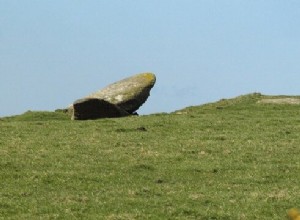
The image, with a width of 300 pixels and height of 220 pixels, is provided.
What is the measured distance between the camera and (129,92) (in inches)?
1978

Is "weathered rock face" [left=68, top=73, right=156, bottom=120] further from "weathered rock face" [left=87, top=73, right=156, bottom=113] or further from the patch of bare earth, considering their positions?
the patch of bare earth

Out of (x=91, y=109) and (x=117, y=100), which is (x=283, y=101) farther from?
(x=91, y=109)

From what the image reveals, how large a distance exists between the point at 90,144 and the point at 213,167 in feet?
24.6

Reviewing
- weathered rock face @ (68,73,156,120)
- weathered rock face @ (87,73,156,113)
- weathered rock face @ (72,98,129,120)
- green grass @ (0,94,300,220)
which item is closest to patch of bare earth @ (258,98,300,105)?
green grass @ (0,94,300,220)

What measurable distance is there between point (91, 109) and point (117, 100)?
4.53 meters

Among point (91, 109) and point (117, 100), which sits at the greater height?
point (117, 100)

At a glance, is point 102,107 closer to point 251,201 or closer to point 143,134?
point 143,134

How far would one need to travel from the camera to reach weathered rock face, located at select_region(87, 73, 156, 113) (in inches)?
1935

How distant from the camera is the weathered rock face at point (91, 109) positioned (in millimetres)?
44344

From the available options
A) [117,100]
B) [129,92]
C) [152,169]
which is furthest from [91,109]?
[152,169]

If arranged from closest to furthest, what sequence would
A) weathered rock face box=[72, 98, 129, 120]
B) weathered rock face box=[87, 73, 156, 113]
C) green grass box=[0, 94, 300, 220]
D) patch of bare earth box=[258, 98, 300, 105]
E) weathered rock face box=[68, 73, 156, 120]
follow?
green grass box=[0, 94, 300, 220]
weathered rock face box=[72, 98, 129, 120]
weathered rock face box=[68, 73, 156, 120]
patch of bare earth box=[258, 98, 300, 105]
weathered rock face box=[87, 73, 156, 113]

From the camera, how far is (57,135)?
32438 millimetres

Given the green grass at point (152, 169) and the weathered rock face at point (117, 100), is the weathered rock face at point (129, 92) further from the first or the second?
the green grass at point (152, 169)

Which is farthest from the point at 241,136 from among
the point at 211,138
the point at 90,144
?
the point at 90,144
